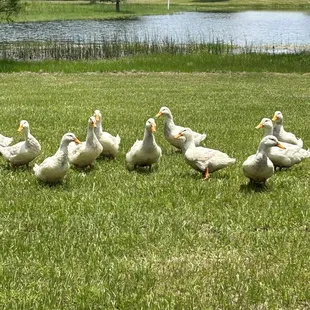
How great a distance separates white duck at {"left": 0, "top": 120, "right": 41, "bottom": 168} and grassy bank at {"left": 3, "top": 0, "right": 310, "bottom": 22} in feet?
162

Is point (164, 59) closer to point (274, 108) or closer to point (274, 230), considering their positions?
point (274, 108)

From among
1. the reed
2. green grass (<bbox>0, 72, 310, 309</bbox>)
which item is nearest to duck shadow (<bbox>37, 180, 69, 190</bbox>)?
green grass (<bbox>0, 72, 310, 309</bbox>)

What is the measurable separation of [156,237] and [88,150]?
9.29ft

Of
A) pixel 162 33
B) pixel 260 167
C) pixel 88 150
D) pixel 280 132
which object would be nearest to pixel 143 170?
pixel 88 150

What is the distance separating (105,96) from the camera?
18.8 metres

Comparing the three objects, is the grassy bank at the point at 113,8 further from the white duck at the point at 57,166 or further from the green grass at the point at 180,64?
the white duck at the point at 57,166

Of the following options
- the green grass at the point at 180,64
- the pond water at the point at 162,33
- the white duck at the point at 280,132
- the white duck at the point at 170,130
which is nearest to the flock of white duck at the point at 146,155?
the white duck at the point at 280,132

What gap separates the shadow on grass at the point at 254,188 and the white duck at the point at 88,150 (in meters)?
2.34

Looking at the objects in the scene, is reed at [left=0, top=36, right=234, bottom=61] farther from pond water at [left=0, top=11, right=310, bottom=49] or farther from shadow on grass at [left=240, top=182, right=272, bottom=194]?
shadow on grass at [left=240, top=182, right=272, bottom=194]

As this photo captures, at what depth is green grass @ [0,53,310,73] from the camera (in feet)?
92.0

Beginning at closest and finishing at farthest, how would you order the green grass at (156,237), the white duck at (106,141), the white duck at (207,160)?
the green grass at (156,237)
the white duck at (207,160)
the white duck at (106,141)

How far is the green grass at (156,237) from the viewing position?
4762 mm

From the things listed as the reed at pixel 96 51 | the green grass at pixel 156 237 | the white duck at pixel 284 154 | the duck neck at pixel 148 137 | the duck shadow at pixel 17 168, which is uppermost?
the duck neck at pixel 148 137

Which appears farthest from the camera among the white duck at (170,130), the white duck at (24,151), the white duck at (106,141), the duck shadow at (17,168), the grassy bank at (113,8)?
the grassy bank at (113,8)
